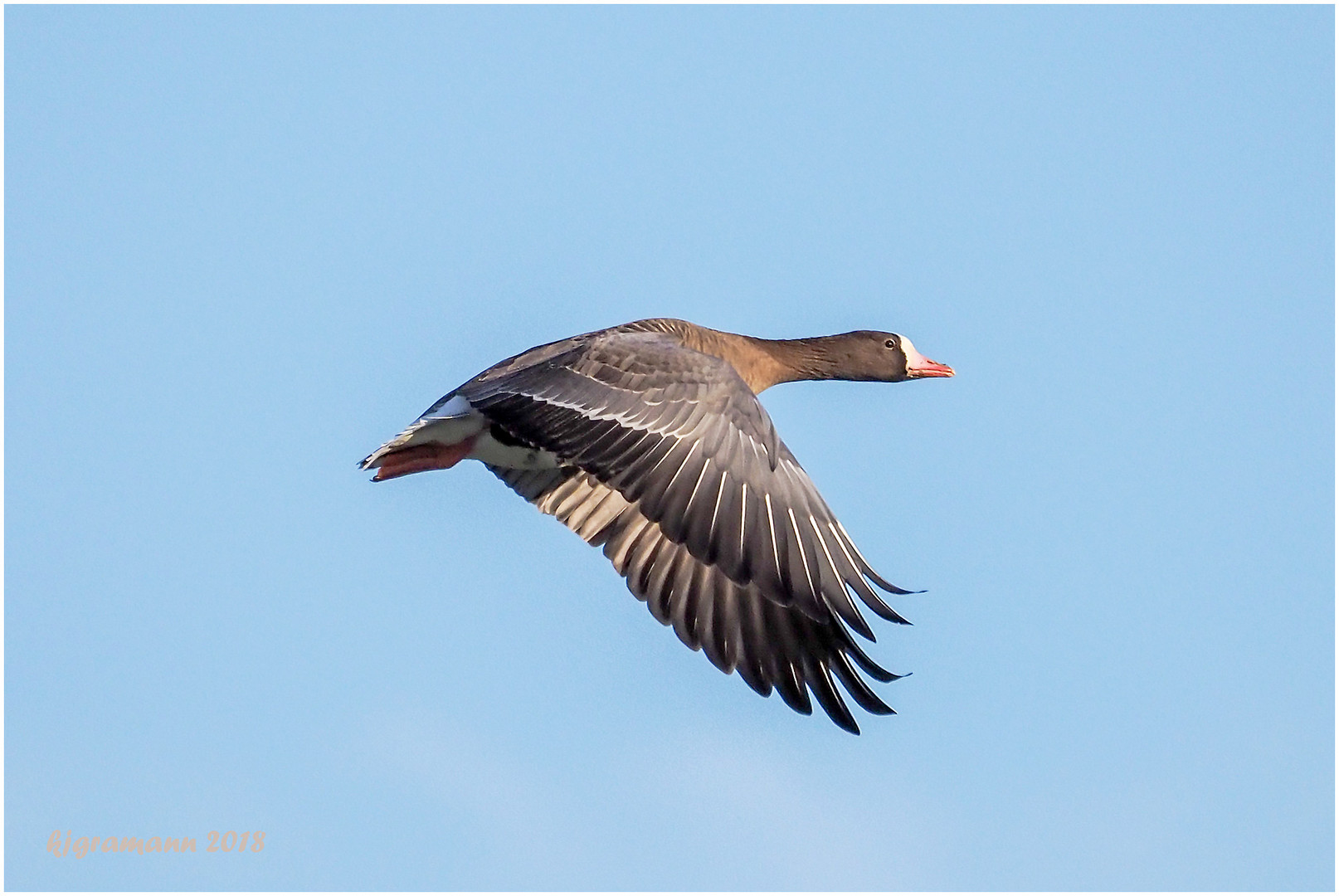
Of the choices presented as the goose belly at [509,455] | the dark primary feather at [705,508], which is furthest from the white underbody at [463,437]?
the dark primary feather at [705,508]

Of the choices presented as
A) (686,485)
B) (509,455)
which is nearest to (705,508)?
(686,485)

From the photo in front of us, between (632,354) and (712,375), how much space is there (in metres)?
0.62

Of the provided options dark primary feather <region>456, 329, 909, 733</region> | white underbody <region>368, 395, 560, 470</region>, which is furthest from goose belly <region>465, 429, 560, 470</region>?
dark primary feather <region>456, 329, 909, 733</region>

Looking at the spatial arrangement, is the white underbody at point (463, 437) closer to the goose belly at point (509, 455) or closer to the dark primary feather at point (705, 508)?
the goose belly at point (509, 455)

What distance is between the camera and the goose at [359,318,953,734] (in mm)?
9391

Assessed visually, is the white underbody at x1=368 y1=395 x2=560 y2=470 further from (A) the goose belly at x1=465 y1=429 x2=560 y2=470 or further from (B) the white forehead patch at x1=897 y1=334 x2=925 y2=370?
(B) the white forehead patch at x1=897 y1=334 x2=925 y2=370

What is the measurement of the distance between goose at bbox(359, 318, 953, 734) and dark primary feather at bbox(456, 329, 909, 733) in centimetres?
1

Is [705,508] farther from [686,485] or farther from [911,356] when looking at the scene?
[911,356]

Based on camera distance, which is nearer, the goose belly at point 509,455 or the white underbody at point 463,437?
the white underbody at point 463,437

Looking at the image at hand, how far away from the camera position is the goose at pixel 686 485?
370 inches

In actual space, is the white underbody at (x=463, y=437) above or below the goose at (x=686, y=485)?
A: above

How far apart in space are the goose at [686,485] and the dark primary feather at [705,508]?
11 mm

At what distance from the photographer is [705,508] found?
30.7 ft

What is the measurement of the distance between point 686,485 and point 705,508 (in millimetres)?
210
